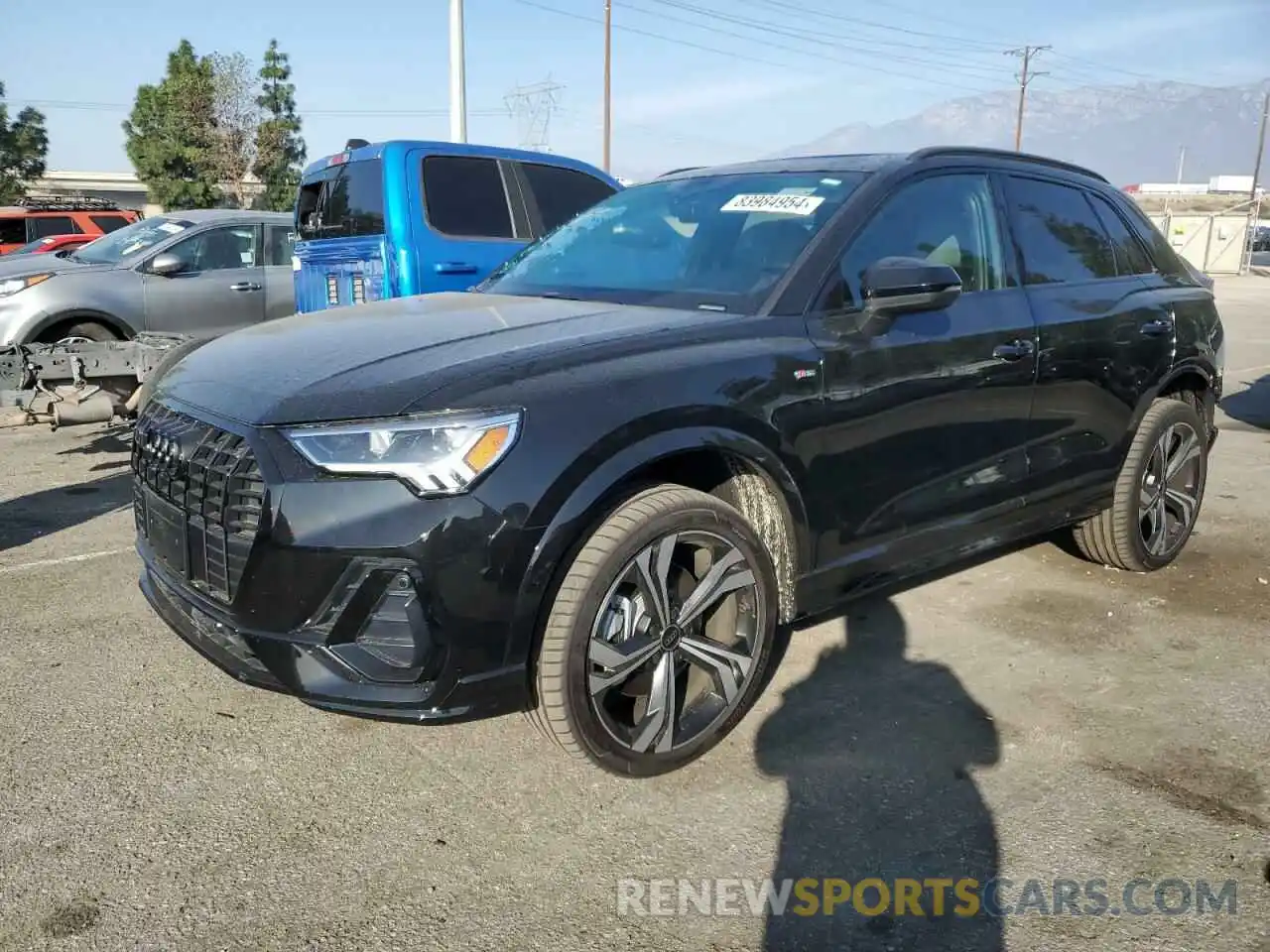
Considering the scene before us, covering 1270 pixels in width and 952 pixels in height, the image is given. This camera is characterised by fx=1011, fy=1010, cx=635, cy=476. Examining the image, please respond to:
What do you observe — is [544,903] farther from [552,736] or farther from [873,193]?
[873,193]

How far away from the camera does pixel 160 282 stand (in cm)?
853

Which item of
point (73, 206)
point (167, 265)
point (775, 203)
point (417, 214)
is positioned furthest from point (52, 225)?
point (775, 203)

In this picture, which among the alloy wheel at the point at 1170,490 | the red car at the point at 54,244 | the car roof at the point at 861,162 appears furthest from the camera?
the red car at the point at 54,244

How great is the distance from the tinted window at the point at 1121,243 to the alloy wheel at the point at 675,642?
2613 mm

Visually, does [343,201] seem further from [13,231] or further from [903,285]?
[13,231]

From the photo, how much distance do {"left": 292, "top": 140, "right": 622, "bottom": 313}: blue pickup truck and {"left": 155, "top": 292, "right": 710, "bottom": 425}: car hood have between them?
288 centimetres

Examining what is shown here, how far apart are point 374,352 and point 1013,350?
89.1 inches

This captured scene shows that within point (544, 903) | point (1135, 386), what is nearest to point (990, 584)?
point (1135, 386)

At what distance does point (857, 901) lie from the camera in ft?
7.74

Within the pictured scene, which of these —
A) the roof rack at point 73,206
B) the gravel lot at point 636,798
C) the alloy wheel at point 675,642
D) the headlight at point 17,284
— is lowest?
the gravel lot at point 636,798

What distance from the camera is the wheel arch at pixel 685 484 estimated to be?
2482 millimetres

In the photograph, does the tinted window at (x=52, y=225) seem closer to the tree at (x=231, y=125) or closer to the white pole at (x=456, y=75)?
the white pole at (x=456, y=75)

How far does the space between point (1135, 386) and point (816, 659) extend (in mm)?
1876

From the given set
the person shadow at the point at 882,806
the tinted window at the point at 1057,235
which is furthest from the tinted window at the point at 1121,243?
the person shadow at the point at 882,806
